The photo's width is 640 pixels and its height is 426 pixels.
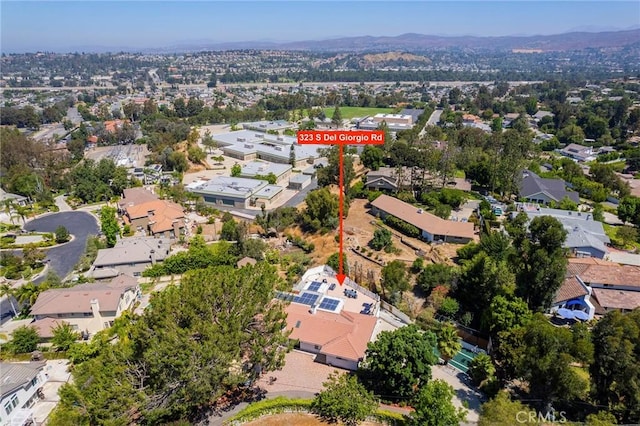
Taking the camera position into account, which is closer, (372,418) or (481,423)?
(481,423)

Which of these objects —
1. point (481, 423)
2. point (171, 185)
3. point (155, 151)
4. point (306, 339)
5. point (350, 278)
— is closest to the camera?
point (481, 423)

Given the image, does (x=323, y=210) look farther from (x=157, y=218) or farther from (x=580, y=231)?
(x=580, y=231)

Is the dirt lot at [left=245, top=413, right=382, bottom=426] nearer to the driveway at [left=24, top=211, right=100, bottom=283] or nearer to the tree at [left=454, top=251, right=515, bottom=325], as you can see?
the tree at [left=454, top=251, right=515, bottom=325]

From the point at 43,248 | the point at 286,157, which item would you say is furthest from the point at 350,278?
the point at 286,157

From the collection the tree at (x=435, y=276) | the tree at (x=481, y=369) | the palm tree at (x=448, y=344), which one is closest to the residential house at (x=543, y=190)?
the tree at (x=435, y=276)

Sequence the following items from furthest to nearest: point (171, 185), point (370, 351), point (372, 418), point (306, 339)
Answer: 1. point (171, 185)
2. point (306, 339)
3. point (370, 351)
4. point (372, 418)

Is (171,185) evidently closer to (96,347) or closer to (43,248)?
(43,248)

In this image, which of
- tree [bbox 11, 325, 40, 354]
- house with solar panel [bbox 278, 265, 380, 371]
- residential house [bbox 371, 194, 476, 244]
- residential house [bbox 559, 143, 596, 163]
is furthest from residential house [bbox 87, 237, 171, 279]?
residential house [bbox 559, 143, 596, 163]

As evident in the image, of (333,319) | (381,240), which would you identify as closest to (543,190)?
(381,240)
